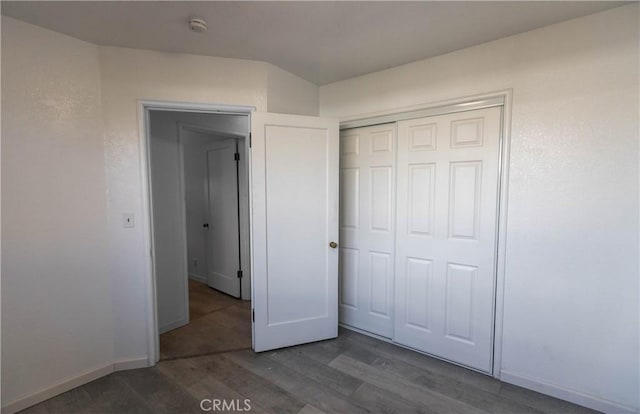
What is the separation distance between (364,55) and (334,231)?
4.89ft

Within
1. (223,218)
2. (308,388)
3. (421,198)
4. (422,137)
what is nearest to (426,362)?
(308,388)

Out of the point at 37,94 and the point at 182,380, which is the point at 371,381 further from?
the point at 37,94

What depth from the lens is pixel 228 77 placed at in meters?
2.42

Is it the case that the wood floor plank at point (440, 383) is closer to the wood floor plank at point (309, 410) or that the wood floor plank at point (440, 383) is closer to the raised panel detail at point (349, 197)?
the wood floor plank at point (309, 410)

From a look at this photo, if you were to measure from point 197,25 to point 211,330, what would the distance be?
262 centimetres

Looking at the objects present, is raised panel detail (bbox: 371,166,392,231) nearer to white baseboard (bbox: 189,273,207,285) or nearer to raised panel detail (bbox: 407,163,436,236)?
raised panel detail (bbox: 407,163,436,236)

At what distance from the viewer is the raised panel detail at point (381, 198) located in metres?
2.67

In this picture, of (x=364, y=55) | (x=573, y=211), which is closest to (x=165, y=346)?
(x=364, y=55)

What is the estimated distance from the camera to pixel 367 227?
2.81 meters

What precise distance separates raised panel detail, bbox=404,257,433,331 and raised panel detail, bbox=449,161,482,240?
1.23 ft

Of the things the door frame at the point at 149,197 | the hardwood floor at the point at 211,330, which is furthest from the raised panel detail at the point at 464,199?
the hardwood floor at the point at 211,330

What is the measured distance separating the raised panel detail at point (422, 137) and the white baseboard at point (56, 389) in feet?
9.74

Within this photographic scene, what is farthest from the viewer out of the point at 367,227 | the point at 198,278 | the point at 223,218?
the point at 198,278

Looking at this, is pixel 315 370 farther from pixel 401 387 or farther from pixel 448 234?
pixel 448 234
